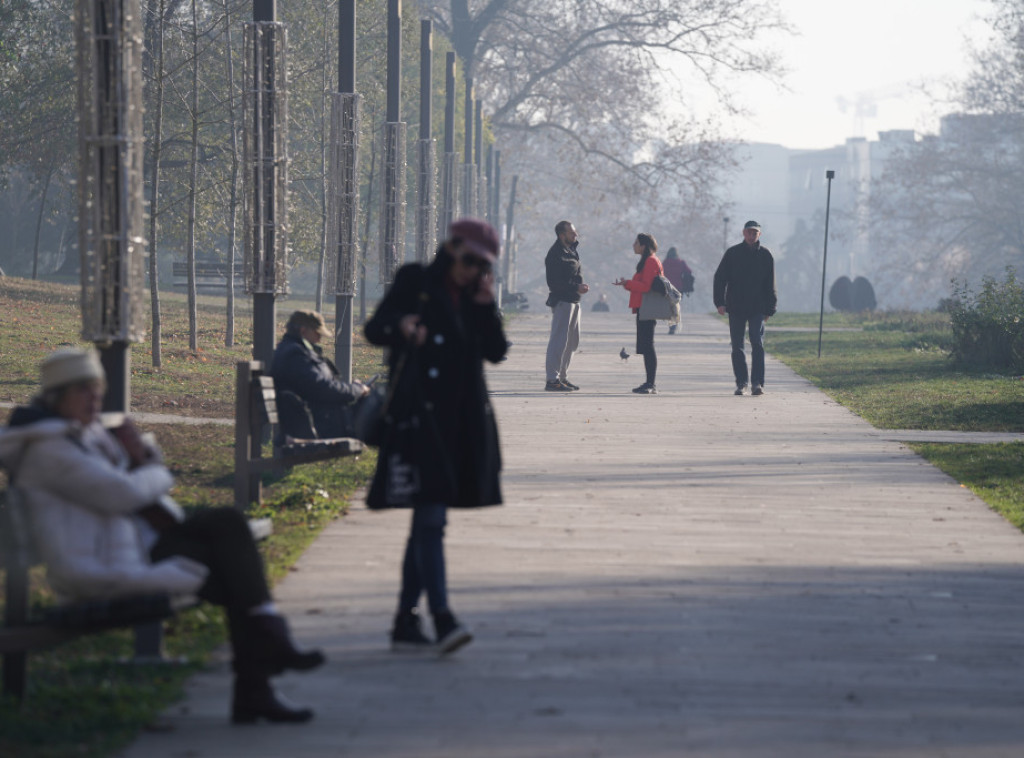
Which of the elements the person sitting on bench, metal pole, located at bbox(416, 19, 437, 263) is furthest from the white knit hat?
metal pole, located at bbox(416, 19, 437, 263)

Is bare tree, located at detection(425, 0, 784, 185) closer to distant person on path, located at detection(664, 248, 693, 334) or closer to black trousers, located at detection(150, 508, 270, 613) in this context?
distant person on path, located at detection(664, 248, 693, 334)

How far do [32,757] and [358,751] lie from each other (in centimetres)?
98

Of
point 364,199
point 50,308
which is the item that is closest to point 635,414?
point 50,308

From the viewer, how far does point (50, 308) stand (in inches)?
1171

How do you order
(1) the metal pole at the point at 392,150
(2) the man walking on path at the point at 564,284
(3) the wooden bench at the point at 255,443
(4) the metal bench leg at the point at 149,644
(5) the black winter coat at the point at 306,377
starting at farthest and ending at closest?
(1) the metal pole at the point at 392,150 → (2) the man walking on path at the point at 564,284 → (5) the black winter coat at the point at 306,377 → (3) the wooden bench at the point at 255,443 → (4) the metal bench leg at the point at 149,644

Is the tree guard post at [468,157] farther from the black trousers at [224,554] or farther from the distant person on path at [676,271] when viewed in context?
the black trousers at [224,554]

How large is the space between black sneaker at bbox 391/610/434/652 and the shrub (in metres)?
19.7

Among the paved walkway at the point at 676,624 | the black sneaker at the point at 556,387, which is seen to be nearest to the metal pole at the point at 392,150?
A: the black sneaker at the point at 556,387

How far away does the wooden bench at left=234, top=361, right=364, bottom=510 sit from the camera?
31.1 feet

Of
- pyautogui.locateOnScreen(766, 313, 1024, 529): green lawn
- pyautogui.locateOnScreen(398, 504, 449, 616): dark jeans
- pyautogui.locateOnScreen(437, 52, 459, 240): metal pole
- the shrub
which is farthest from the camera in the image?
pyautogui.locateOnScreen(437, 52, 459, 240): metal pole

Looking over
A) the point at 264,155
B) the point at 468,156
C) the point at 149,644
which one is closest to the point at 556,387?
the point at 264,155

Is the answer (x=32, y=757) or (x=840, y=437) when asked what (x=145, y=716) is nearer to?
(x=32, y=757)

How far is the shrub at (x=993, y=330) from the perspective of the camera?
24.9m

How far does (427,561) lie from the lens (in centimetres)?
619
